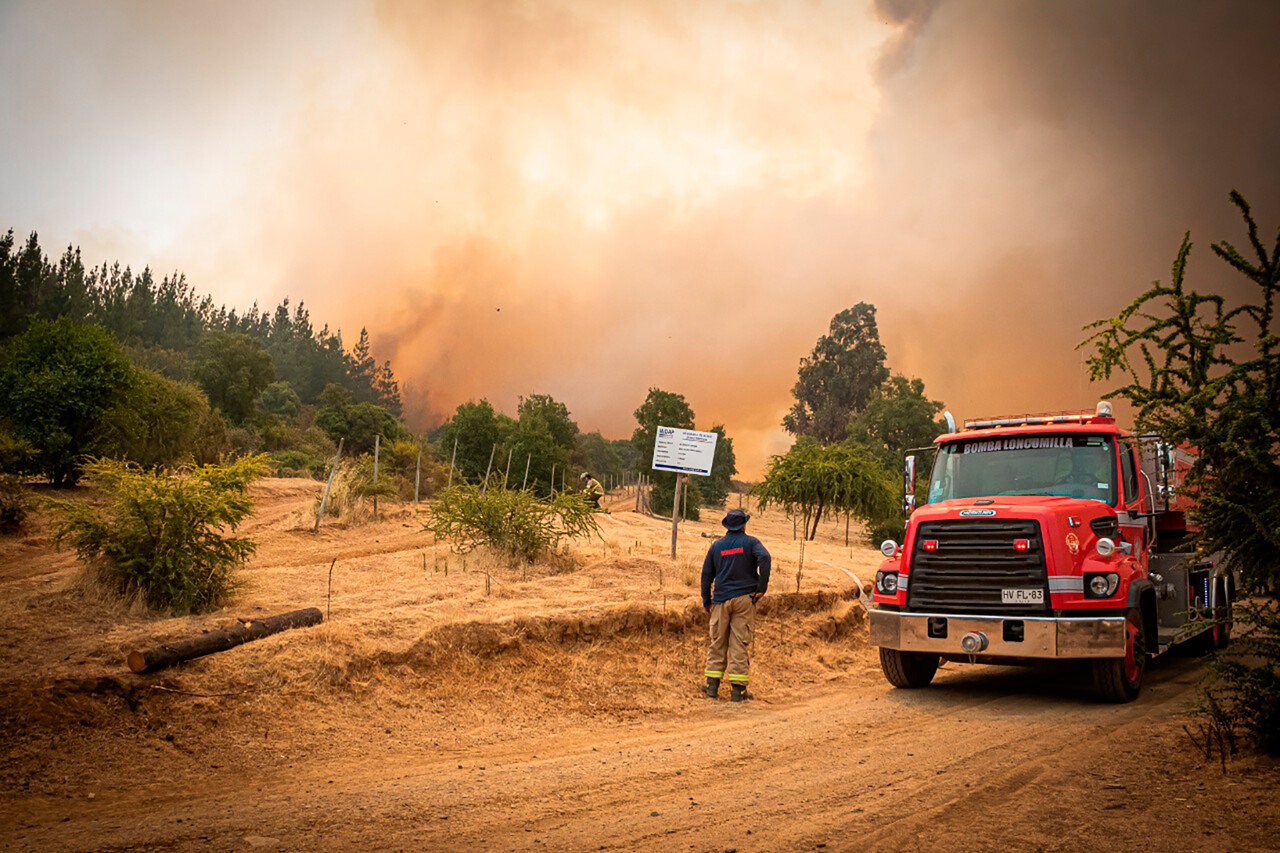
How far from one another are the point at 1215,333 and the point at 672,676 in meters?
7.62

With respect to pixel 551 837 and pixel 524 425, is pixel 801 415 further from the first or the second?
pixel 551 837

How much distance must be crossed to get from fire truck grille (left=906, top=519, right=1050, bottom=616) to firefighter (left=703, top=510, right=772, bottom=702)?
186 centimetres

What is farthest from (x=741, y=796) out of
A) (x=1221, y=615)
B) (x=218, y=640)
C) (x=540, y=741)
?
(x=1221, y=615)

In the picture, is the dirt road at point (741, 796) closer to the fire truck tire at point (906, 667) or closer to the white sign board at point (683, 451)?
the fire truck tire at point (906, 667)

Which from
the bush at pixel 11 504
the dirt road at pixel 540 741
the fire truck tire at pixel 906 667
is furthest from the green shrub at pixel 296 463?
the fire truck tire at pixel 906 667

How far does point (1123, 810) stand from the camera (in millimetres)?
5953

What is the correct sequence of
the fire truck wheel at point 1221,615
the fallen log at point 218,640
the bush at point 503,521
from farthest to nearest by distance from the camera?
the bush at point 503,521, the fire truck wheel at point 1221,615, the fallen log at point 218,640

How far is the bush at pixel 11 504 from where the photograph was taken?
1877cm

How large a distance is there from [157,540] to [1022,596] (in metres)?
10.5

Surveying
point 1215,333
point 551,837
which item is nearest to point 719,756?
point 551,837

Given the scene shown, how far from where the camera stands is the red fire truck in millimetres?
9383

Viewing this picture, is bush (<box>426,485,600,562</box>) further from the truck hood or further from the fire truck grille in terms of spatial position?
the fire truck grille

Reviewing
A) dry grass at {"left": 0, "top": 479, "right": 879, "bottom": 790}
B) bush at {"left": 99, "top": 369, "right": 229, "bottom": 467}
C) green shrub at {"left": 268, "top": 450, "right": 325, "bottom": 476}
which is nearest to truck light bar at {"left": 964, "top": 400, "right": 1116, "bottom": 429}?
dry grass at {"left": 0, "top": 479, "right": 879, "bottom": 790}

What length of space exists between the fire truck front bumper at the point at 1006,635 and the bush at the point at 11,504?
18.8 m
